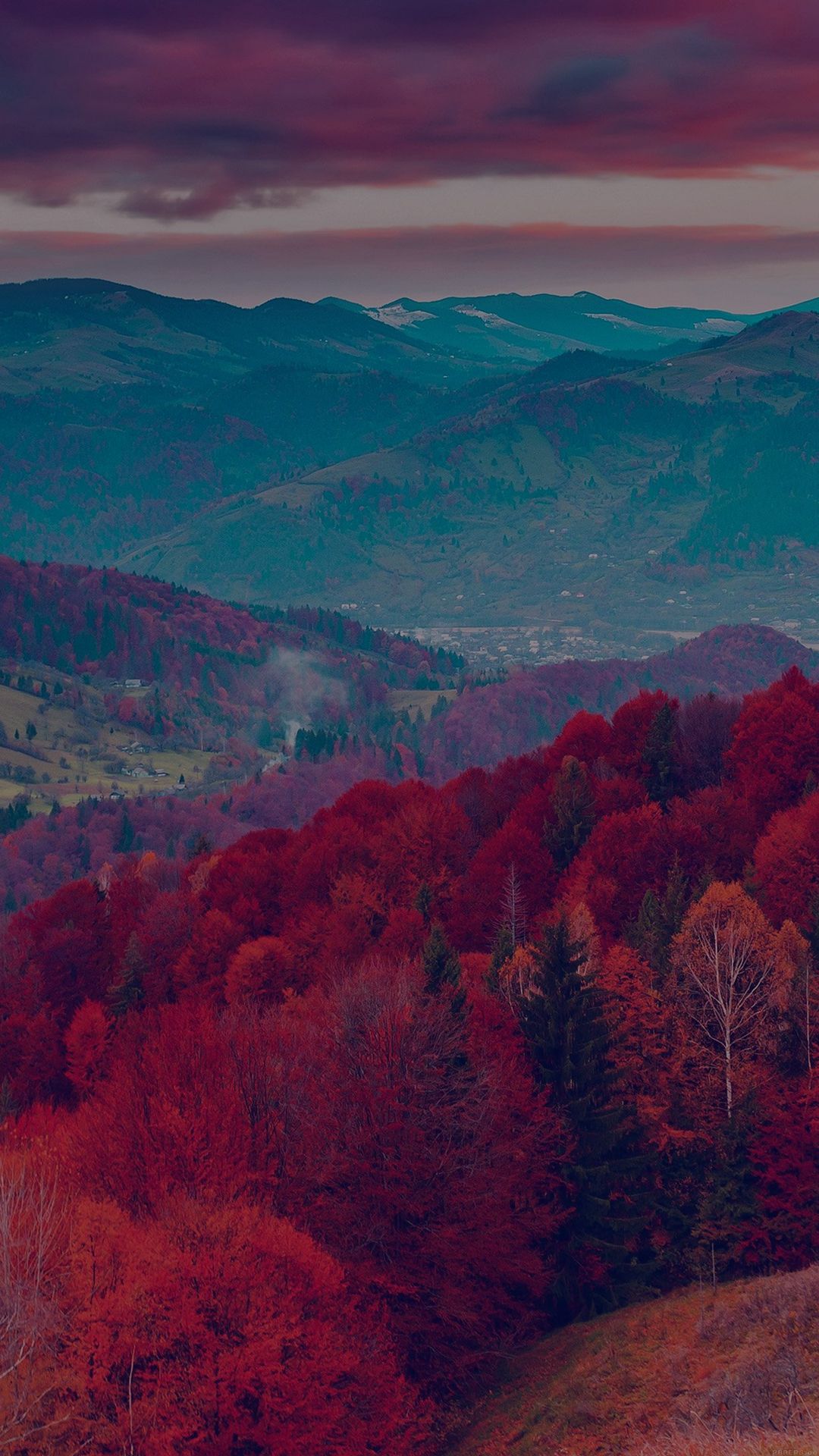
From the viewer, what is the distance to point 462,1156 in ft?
161

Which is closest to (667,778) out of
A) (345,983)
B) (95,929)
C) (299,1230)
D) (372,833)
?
(372,833)

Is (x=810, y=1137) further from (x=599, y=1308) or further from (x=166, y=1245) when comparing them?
(x=166, y=1245)

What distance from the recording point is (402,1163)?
158 ft

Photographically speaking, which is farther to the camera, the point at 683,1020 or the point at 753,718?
the point at 753,718

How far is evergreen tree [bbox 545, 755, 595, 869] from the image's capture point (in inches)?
3772

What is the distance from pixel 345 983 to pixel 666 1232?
53.5ft

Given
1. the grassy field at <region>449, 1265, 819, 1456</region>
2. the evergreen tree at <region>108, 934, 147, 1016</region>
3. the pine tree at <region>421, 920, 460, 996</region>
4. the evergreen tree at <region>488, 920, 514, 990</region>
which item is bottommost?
the evergreen tree at <region>108, 934, 147, 1016</region>

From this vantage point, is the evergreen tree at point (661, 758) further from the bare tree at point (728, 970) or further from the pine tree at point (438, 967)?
the pine tree at point (438, 967)

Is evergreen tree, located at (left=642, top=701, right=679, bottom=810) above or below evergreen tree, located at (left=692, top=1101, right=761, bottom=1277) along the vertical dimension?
above

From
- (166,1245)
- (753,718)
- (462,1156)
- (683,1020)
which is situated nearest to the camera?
(166,1245)

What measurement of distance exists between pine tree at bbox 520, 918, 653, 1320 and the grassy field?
2391 mm

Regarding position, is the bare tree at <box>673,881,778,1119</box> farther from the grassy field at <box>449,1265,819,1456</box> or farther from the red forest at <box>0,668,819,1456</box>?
the grassy field at <box>449,1265,819,1456</box>

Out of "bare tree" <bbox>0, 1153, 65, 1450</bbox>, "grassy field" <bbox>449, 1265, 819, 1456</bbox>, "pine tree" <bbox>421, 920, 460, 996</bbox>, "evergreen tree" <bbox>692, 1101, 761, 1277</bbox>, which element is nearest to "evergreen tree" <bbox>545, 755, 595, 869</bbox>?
"pine tree" <bbox>421, 920, 460, 996</bbox>

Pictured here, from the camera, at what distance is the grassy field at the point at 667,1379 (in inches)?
1377
